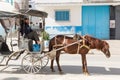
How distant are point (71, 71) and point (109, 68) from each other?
1785mm

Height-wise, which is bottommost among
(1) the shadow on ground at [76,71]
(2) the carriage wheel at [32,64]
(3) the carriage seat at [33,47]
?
(1) the shadow on ground at [76,71]

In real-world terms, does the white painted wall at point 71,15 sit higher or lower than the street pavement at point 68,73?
higher

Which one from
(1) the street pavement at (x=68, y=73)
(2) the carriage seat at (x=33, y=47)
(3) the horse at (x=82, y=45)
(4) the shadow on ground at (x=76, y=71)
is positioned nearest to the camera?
(1) the street pavement at (x=68, y=73)

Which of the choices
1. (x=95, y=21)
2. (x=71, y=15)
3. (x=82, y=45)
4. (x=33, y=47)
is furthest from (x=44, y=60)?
(x=95, y=21)

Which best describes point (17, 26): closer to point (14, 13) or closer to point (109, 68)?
point (14, 13)

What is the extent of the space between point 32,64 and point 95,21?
A: 774 inches

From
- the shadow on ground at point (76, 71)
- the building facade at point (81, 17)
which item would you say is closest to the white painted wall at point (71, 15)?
the building facade at point (81, 17)

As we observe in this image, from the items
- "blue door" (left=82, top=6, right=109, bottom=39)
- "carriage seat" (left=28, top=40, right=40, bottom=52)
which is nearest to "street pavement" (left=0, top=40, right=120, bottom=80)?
"carriage seat" (left=28, top=40, right=40, bottom=52)

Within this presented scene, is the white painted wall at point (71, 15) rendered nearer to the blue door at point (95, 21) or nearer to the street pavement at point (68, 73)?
the blue door at point (95, 21)

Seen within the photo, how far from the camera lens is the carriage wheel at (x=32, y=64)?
1238 cm

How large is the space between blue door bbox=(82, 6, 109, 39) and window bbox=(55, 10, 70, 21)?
4.80ft

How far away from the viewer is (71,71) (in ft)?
43.2

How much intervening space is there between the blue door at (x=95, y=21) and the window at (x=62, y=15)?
146 cm

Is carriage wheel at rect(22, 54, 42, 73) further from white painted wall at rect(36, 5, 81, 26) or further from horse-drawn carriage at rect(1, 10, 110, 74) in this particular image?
white painted wall at rect(36, 5, 81, 26)
